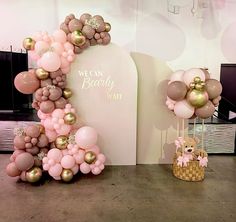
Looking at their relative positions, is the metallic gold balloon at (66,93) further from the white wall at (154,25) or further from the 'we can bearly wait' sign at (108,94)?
the white wall at (154,25)

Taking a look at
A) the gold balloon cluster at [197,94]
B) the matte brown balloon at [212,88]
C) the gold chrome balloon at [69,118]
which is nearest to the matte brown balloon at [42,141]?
the gold chrome balloon at [69,118]

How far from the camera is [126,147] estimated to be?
2.49 meters

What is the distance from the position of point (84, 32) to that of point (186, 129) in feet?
4.17

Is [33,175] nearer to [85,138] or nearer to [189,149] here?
[85,138]

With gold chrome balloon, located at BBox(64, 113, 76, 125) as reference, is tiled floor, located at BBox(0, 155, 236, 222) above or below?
below

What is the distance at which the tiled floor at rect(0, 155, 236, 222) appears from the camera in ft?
5.58

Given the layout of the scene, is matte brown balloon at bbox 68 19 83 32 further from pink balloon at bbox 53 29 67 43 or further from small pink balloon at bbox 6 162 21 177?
small pink balloon at bbox 6 162 21 177

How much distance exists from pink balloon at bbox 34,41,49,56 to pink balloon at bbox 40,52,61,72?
0.21ft

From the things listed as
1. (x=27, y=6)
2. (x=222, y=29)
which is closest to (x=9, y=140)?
(x=27, y=6)

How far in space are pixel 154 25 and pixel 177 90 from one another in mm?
1282

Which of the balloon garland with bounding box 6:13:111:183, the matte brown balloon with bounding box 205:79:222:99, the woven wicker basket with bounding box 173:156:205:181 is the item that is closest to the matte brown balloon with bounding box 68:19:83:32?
the balloon garland with bounding box 6:13:111:183

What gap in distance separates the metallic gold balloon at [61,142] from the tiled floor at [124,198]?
11.4 inches

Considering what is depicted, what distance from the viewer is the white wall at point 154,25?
3.00 metres

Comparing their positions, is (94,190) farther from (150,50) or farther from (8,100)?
(150,50)
